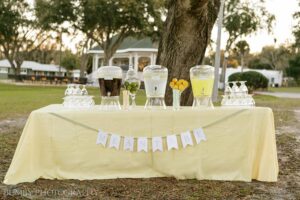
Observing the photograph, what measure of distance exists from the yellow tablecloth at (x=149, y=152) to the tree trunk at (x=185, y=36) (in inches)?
77.5

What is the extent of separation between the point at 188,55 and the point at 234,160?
225cm

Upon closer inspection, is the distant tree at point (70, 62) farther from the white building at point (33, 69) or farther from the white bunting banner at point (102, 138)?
the white bunting banner at point (102, 138)

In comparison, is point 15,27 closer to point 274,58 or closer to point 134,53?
point 134,53

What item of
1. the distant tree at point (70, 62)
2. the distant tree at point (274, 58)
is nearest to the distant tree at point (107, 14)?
the distant tree at point (70, 62)

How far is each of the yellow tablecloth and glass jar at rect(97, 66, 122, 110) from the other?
197mm

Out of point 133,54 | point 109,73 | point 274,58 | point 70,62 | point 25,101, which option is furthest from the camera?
point 274,58

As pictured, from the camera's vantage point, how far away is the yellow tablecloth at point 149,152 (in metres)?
4.17

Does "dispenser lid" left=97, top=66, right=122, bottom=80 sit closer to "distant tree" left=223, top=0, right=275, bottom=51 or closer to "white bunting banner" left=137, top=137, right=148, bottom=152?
"white bunting banner" left=137, top=137, right=148, bottom=152

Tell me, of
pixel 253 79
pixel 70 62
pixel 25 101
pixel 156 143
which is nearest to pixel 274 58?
pixel 70 62

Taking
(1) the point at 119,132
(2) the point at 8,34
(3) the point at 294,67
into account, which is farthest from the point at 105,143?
(3) the point at 294,67

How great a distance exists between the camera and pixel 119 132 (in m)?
4.22

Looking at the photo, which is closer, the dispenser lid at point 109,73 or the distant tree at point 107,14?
the dispenser lid at point 109,73

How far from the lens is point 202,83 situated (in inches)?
174

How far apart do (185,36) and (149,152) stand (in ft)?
7.68
